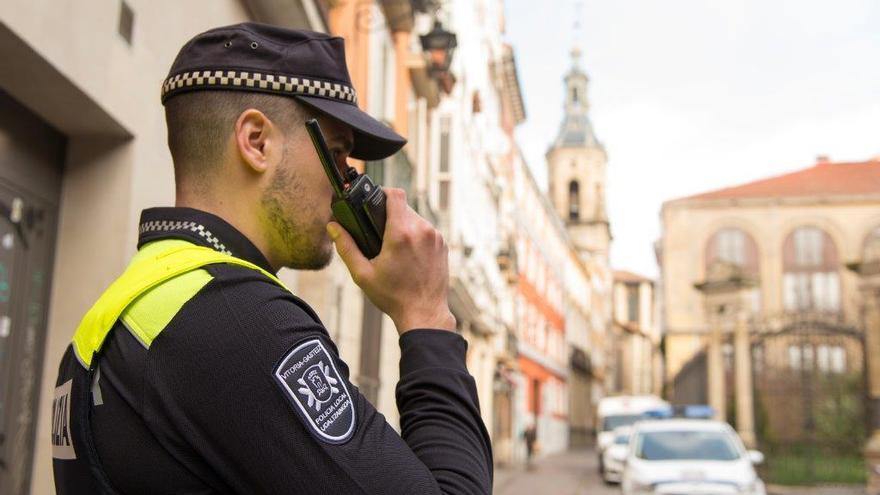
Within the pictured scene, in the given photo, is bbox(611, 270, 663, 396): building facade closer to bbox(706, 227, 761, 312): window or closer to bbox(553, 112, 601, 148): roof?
bbox(553, 112, 601, 148): roof

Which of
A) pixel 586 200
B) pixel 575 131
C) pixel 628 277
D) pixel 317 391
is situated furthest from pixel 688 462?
pixel 628 277

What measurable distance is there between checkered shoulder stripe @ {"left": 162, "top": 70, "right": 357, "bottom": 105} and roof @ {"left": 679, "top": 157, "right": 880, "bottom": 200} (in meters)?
44.6

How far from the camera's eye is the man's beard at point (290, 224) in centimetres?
175

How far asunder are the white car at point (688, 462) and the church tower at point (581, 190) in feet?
210

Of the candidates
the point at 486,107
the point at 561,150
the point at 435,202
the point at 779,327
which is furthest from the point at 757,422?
the point at 561,150

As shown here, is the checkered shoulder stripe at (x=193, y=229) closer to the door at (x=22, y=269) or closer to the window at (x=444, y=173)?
the door at (x=22, y=269)

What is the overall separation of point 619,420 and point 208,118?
106 feet

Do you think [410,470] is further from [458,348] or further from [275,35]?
[275,35]

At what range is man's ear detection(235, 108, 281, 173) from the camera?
1.70m

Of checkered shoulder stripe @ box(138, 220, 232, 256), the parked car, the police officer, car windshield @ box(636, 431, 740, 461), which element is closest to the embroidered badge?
the police officer

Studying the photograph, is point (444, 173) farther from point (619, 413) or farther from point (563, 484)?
point (619, 413)

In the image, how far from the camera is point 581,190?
7956 centimetres

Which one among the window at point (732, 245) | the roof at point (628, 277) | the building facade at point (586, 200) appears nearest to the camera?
the window at point (732, 245)

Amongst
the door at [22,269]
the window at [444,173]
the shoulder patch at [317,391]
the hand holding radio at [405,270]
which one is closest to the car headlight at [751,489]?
the door at [22,269]
